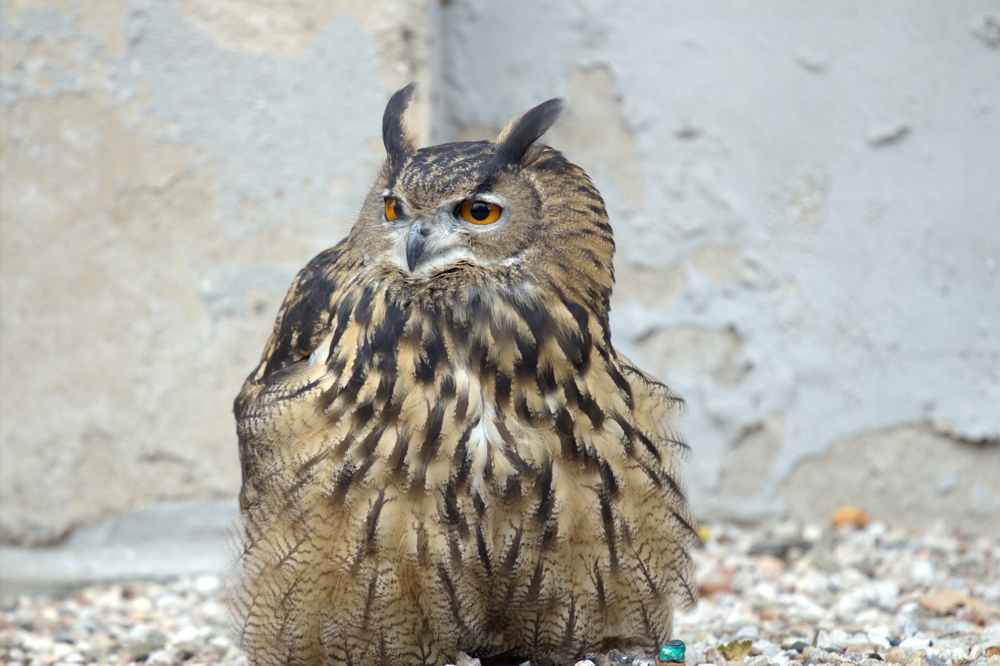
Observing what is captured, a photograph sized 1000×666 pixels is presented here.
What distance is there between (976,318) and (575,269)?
2.39m

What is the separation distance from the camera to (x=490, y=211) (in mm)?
2029

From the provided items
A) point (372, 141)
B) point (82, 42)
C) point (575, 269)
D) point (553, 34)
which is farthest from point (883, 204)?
point (82, 42)

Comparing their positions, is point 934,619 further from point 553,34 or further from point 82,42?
point 82,42

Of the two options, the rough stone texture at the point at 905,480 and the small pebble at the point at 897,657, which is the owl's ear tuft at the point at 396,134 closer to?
the small pebble at the point at 897,657

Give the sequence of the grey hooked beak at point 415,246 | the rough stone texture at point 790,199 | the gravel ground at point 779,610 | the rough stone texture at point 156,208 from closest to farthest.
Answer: the grey hooked beak at point 415,246 < the gravel ground at point 779,610 < the rough stone texture at point 156,208 < the rough stone texture at point 790,199

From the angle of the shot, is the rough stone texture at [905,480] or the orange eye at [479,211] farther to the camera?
the rough stone texture at [905,480]

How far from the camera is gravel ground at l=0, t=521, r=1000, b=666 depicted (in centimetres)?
247

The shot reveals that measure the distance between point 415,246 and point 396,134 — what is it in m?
0.40

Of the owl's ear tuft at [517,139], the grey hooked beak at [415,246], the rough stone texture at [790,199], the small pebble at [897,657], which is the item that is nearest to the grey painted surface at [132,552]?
the rough stone texture at [790,199]

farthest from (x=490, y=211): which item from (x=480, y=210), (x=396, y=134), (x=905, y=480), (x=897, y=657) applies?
(x=905, y=480)

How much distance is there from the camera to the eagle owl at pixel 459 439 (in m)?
2.01

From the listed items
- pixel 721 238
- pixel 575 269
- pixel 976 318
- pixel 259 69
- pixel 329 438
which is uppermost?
pixel 259 69

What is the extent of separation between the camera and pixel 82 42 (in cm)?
349

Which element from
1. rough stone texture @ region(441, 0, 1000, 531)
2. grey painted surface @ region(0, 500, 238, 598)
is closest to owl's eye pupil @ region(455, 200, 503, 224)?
rough stone texture @ region(441, 0, 1000, 531)
